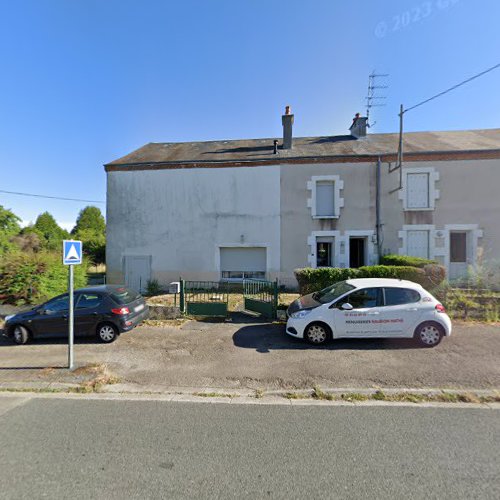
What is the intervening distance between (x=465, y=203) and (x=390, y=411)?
1115cm

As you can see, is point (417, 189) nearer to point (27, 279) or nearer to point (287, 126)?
point (287, 126)

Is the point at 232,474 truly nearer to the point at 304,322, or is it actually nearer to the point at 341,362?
the point at 341,362

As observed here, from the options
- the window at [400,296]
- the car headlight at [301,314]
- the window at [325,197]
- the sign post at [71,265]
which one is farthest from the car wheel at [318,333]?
the window at [325,197]

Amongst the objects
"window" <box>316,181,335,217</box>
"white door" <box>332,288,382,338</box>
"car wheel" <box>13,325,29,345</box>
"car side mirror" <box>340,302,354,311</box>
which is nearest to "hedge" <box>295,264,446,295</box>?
"white door" <box>332,288,382,338</box>

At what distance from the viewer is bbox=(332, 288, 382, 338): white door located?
16.7 ft

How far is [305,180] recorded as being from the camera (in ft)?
37.4

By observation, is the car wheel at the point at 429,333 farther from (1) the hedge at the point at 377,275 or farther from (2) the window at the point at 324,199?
(2) the window at the point at 324,199

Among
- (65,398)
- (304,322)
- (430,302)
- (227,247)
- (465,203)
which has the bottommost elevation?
(65,398)

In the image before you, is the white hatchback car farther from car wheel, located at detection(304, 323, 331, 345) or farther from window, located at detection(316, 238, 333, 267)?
window, located at detection(316, 238, 333, 267)

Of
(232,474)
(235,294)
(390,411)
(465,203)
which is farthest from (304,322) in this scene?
(465,203)

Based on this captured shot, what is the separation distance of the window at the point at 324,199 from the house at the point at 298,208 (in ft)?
0.14

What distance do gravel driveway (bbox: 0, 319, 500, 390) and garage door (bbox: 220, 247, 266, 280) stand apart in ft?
19.0

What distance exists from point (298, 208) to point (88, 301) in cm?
853

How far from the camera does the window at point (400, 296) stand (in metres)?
5.14
